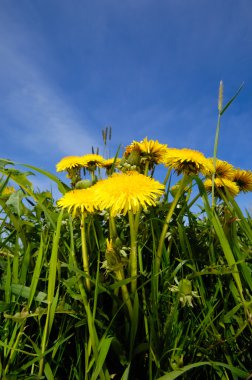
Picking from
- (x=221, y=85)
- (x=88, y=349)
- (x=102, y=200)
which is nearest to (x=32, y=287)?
(x=88, y=349)

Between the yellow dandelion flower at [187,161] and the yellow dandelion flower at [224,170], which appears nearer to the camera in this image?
the yellow dandelion flower at [187,161]

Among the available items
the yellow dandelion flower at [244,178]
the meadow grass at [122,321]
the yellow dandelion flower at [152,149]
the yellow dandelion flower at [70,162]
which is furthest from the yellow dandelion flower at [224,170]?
the yellow dandelion flower at [70,162]

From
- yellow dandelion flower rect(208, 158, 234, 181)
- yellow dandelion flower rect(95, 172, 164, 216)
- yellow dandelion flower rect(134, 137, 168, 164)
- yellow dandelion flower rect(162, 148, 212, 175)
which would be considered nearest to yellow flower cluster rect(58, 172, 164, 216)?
yellow dandelion flower rect(95, 172, 164, 216)

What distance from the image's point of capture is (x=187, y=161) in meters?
1.37

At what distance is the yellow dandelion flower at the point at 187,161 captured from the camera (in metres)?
1.36

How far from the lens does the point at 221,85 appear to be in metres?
1.43

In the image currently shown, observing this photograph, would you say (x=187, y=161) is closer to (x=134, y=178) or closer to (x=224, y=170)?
(x=134, y=178)

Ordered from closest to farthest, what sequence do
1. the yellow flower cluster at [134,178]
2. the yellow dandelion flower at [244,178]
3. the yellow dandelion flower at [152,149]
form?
1. the yellow flower cluster at [134,178]
2. the yellow dandelion flower at [152,149]
3. the yellow dandelion flower at [244,178]

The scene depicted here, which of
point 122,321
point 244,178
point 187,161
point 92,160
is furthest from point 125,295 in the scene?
point 244,178

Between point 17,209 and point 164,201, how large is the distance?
684 mm

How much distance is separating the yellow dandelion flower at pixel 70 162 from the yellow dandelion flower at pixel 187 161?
649 millimetres

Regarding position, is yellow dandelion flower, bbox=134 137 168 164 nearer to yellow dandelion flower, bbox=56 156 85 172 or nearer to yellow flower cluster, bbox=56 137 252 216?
yellow flower cluster, bbox=56 137 252 216

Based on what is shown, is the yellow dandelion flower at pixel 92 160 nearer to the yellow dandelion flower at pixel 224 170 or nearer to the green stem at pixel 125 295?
the yellow dandelion flower at pixel 224 170

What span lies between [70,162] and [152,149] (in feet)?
1.84
